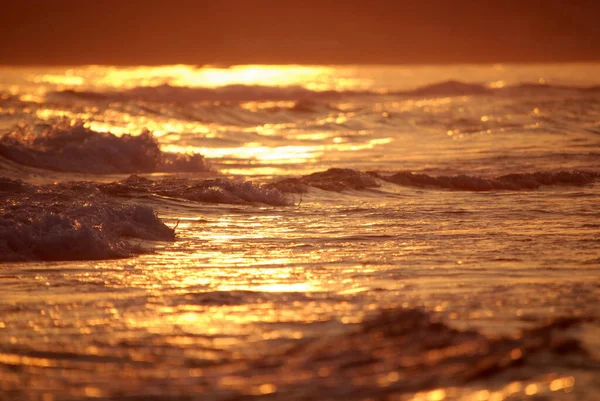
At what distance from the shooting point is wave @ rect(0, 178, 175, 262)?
930cm

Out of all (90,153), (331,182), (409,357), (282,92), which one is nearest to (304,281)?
(409,357)

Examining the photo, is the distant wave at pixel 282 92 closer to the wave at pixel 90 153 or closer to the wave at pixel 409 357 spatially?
the wave at pixel 90 153

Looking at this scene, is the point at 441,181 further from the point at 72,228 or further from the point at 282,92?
the point at 282,92

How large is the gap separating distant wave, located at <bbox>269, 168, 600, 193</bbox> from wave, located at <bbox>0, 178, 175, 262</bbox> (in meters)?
4.20

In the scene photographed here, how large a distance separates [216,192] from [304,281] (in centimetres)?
580

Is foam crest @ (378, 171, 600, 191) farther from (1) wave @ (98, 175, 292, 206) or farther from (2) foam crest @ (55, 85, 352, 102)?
(2) foam crest @ (55, 85, 352, 102)

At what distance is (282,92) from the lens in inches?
2047

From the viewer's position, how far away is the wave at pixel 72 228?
9.30 metres

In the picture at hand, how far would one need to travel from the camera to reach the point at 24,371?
570cm

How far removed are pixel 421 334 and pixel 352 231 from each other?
4.64 meters

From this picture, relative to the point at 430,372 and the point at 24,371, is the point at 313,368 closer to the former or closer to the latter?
the point at 430,372

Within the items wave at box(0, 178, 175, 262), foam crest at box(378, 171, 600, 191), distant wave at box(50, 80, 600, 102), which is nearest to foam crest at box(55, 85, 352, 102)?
distant wave at box(50, 80, 600, 102)

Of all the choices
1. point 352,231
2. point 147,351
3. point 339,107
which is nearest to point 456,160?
point 352,231

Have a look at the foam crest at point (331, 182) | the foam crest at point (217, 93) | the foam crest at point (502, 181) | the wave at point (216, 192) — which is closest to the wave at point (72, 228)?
the wave at point (216, 192)
